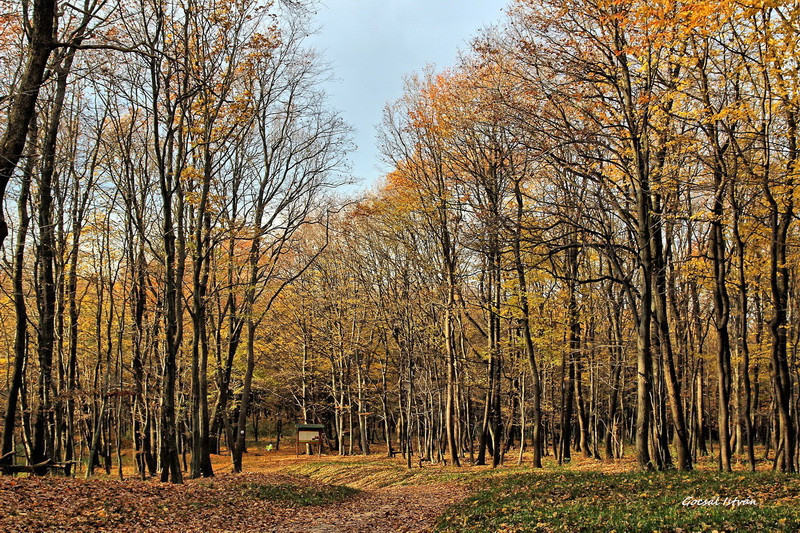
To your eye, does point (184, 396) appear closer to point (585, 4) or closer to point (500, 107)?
point (500, 107)

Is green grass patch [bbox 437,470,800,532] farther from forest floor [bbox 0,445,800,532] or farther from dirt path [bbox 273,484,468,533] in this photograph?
dirt path [bbox 273,484,468,533]

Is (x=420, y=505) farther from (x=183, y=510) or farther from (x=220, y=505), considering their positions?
(x=183, y=510)

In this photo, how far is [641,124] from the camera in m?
13.4

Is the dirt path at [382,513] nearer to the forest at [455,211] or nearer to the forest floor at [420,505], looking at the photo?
the forest floor at [420,505]

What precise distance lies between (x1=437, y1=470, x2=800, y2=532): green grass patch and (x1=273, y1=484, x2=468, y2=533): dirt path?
3.03 ft

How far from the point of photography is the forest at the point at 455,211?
12.2m

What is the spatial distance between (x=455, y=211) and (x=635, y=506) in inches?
638

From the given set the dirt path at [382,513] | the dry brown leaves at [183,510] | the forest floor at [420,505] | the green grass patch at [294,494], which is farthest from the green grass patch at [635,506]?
the green grass patch at [294,494]

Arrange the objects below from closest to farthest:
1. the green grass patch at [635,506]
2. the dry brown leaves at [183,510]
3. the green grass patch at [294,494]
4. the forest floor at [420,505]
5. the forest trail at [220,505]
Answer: the green grass patch at [635,506] → the forest floor at [420,505] → the dry brown leaves at [183,510] → the forest trail at [220,505] → the green grass patch at [294,494]

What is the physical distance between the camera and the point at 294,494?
46.9 feet

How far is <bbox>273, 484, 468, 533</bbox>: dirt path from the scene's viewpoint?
10.4m

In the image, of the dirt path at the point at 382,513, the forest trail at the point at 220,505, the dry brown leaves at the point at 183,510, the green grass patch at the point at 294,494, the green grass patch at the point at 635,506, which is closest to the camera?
the green grass patch at the point at 635,506

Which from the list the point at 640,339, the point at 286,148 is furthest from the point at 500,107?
the point at 286,148

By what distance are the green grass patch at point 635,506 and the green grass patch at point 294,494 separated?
171 inches
